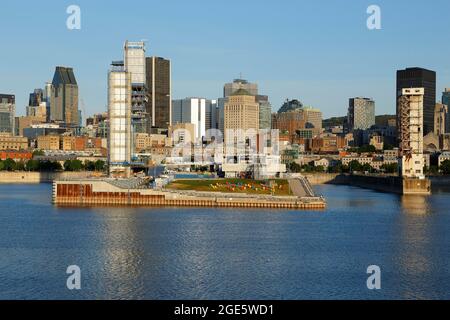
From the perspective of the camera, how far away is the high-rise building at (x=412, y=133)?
578 ft

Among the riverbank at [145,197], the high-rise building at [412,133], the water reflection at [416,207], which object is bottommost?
the water reflection at [416,207]

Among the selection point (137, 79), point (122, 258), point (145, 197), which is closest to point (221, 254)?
point (122, 258)

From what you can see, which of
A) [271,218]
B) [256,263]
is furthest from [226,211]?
[256,263]

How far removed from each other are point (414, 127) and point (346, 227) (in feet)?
316

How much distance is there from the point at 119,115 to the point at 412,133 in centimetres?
7283

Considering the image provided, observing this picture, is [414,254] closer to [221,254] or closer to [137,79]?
[221,254]

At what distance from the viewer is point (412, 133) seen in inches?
7037

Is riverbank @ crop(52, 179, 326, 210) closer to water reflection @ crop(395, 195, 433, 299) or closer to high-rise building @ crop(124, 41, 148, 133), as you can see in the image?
water reflection @ crop(395, 195, 433, 299)

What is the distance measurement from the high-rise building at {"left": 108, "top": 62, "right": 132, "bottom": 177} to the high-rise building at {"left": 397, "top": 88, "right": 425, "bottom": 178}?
67488 mm

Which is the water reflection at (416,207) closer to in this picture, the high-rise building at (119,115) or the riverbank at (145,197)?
the riverbank at (145,197)

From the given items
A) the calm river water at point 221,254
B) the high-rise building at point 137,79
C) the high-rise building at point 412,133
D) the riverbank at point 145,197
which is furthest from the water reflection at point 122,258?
the high-rise building at point 412,133

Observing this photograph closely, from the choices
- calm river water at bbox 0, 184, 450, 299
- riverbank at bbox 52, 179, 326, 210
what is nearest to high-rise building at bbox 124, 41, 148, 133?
riverbank at bbox 52, 179, 326, 210

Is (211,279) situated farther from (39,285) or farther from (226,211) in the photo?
(226,211)

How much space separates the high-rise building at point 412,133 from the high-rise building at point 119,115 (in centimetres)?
6749
